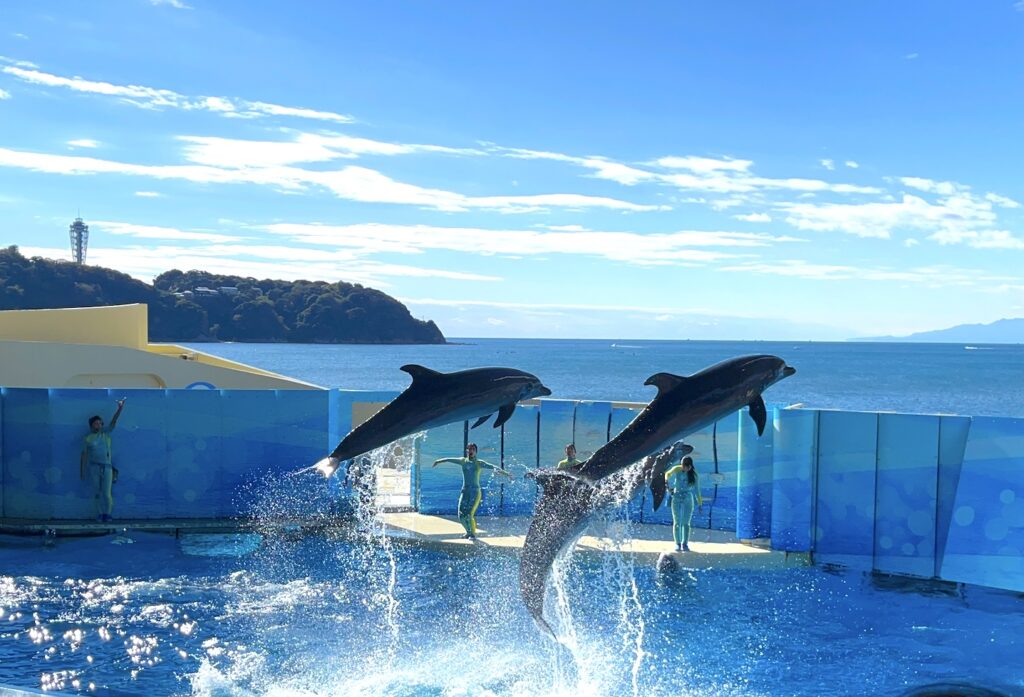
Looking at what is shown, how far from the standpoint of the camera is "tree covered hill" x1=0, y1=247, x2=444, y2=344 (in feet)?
337

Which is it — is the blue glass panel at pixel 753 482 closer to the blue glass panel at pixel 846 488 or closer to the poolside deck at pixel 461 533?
the poolside deck at pixel 461 533

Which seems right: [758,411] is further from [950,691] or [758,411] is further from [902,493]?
[902,493]

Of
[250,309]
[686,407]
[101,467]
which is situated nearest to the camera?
[686,407]

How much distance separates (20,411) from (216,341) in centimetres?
12128

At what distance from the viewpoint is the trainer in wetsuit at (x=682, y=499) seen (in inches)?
521

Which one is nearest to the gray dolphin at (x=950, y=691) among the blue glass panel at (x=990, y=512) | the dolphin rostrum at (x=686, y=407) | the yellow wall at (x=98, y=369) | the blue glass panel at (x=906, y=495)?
the blue glass panel at (x=990, y=512)

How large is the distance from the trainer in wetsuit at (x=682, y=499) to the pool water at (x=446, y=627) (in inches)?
29.6

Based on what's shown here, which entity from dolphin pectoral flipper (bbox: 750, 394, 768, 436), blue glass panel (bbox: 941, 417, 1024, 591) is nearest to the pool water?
blue glass panel (bbox: 941, 417, 1024, 591)

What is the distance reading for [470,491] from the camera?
1388 cm

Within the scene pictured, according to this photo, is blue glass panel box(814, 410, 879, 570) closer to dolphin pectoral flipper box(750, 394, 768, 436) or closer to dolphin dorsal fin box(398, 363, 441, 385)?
dolphin pectoral flipper box(750, 394, 768, 436)

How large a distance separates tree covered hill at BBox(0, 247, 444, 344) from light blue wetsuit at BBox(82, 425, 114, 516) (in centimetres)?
8490

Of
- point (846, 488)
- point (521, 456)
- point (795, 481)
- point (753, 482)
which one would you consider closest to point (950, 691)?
point (846, 488)

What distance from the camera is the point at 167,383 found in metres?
18.9

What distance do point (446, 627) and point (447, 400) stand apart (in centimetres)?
481
